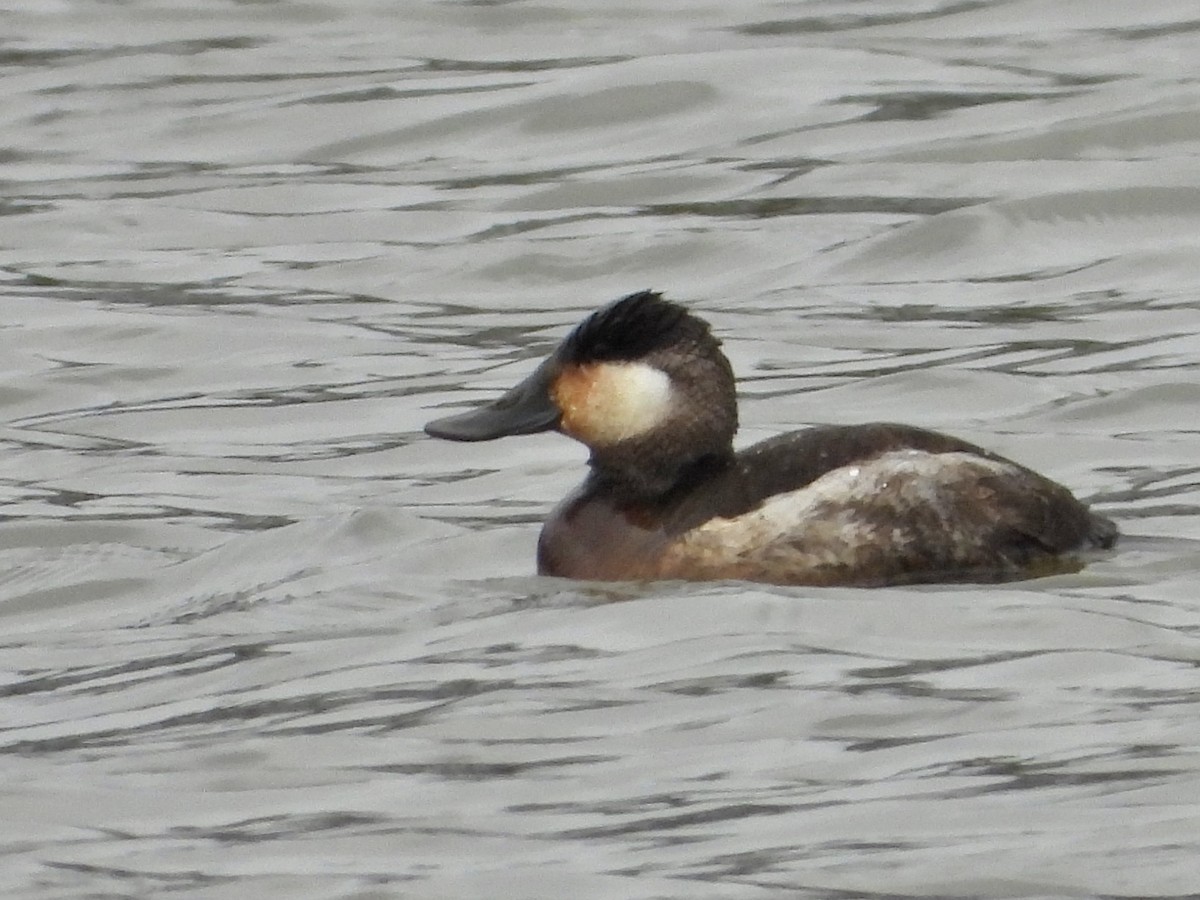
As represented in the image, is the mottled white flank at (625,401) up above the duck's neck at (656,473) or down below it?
above

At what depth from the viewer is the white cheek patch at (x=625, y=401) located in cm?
827

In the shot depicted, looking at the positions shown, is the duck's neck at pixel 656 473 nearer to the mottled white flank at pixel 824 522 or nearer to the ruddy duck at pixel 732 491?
the ruddy duck at pixel 732 491

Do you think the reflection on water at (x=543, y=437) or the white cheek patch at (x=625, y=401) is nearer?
the reflection on water at (x=543, y=437)

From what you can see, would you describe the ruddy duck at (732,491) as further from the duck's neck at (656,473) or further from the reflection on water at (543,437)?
the reflection on water at (543,437)

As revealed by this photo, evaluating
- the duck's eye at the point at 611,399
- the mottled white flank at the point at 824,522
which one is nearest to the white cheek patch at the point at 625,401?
the duck's eye at the point at 611,399

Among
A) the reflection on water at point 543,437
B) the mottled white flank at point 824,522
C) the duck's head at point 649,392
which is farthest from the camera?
the duck's head at point 649,392

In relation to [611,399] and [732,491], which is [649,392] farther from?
[732,491]

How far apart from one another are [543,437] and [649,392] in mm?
2233

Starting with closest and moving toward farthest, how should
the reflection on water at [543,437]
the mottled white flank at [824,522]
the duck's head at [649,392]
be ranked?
the reflection on water at [543,437] → the mottled white flank at [824,522] → the duck's head at [649,392]

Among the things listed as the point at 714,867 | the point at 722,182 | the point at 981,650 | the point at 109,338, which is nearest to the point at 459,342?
the point at 109,338

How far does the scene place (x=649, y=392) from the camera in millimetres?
8289

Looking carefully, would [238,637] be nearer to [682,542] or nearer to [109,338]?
[682,542]

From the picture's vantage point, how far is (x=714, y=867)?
5773 mm

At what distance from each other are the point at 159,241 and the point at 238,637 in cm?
581
